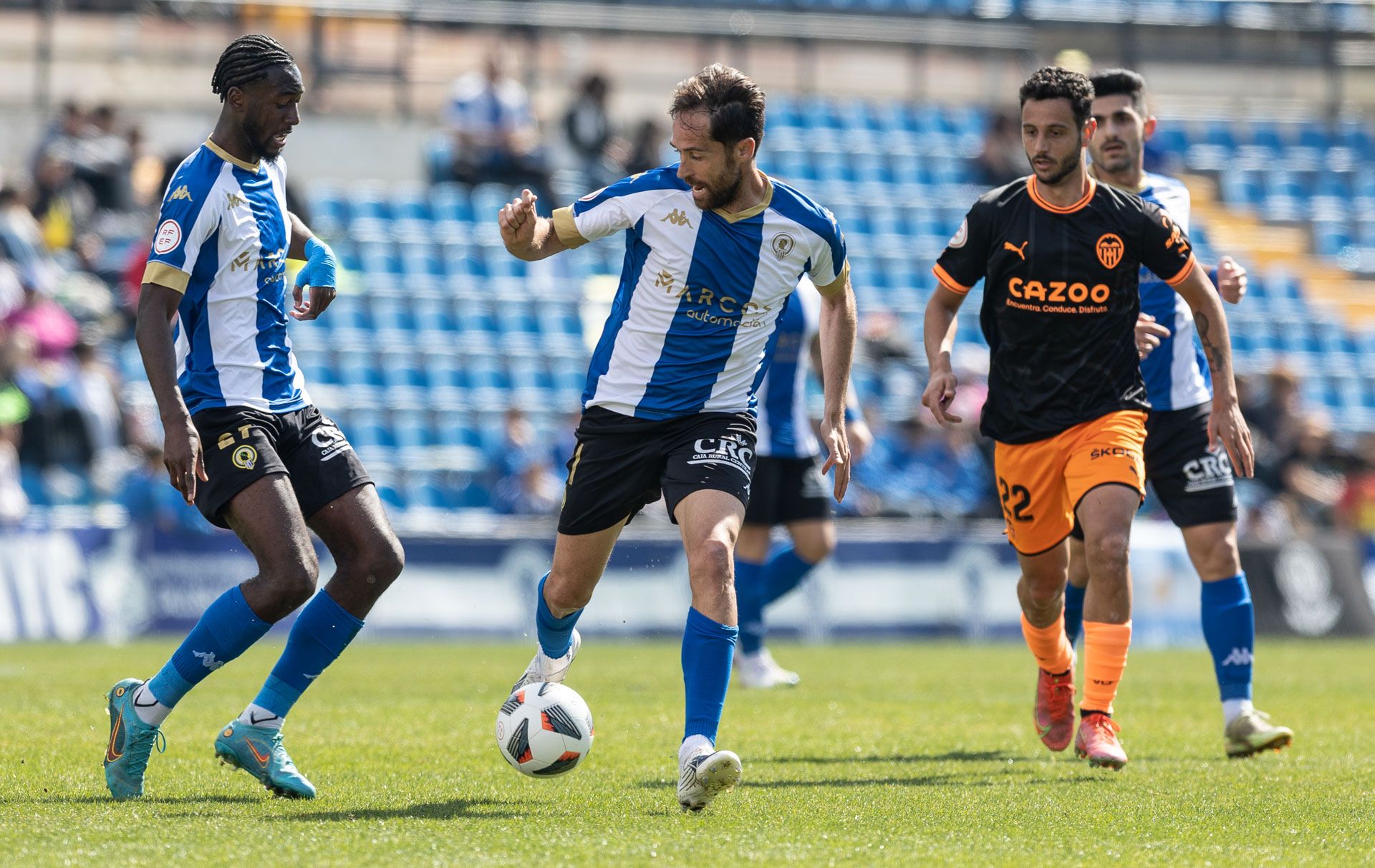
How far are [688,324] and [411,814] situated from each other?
1.96 meters

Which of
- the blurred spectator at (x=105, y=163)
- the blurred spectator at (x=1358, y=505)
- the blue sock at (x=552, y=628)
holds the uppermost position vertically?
the blurred spectator at (x=105, y=163)

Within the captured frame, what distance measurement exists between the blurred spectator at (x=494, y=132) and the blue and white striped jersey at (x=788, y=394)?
10.1 metres

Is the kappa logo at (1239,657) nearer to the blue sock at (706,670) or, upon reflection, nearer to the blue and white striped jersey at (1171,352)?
the blue and white striped jersey at (1171,352)

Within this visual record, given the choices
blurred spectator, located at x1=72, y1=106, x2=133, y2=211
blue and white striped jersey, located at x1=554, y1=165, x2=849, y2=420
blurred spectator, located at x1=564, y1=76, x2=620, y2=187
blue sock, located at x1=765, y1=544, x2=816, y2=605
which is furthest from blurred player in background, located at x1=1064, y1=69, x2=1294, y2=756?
blurred spectator, located at x1=564, y1=76, x2=620, y2=187

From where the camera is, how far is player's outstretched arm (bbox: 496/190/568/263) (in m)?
5.92

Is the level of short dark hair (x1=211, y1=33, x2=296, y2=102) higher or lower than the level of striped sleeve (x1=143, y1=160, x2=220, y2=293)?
higher

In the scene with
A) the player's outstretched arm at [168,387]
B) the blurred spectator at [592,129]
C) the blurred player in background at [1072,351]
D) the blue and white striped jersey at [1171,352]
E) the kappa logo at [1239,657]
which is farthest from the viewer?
the blurred spectator at [592,129]

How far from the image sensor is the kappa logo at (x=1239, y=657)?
7.85 m

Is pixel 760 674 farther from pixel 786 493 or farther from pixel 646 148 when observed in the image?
pixel 646 148

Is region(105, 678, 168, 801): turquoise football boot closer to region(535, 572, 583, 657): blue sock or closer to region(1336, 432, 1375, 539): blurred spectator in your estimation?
region(535, 572, 583, 657): blue sock

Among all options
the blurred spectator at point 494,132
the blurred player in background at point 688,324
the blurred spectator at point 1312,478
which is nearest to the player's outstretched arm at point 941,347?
the blurred player in background at point 688,324

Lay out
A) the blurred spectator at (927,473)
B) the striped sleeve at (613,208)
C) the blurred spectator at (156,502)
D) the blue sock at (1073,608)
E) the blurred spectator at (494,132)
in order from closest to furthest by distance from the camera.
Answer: the striped sleeve at (613,208) → the blue sock at (1073,608) → the blurred spectator at (156,502) → the blurred spectator at (927,473) → the blurred spectator at (494,132)

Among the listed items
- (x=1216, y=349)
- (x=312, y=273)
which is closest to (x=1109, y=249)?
(x=1216, y=349)

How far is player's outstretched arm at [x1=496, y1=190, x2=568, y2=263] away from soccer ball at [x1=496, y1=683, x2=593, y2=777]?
154 cm
